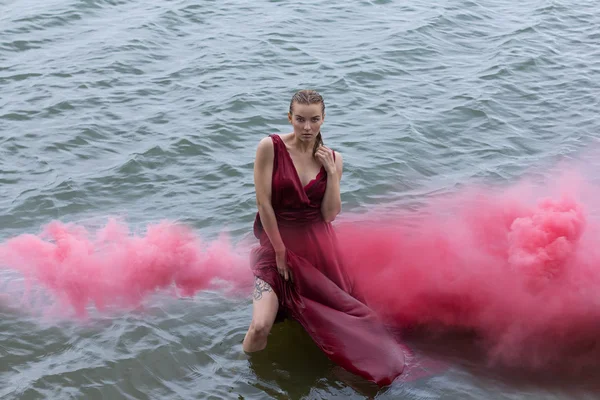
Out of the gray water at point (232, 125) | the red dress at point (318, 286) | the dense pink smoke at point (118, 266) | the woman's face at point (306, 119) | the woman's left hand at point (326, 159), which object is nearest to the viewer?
the woman's face at point (306, 119)


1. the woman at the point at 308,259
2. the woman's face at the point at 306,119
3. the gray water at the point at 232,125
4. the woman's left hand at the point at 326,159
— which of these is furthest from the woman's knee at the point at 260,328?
the woman's face at the point at 306,119

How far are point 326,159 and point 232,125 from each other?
502 cm

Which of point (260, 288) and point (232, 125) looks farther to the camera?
point (232, 125)

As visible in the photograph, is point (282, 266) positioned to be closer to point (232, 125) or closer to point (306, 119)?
point (306, 119)

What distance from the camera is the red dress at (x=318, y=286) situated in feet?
19.9

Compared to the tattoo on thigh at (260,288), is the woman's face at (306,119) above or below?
above

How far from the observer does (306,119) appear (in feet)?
19.8

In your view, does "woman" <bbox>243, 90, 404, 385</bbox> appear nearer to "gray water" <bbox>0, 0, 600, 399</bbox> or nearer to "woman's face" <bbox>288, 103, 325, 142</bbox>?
"woman's face" <bbox>288, 103, 325, 142</bbox>

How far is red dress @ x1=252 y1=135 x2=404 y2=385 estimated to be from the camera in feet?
19.9

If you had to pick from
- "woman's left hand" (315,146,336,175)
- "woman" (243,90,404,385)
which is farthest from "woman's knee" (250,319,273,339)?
"woman's left hand" (315,146,336,175)

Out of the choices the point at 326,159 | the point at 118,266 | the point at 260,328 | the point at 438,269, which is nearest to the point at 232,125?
the point at 118,266

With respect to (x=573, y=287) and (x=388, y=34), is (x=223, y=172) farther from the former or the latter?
(x=388, y=34)

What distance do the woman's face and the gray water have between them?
5.85 feet

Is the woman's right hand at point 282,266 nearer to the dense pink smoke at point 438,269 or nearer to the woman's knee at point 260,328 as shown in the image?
the woman's knee at point 260,328
